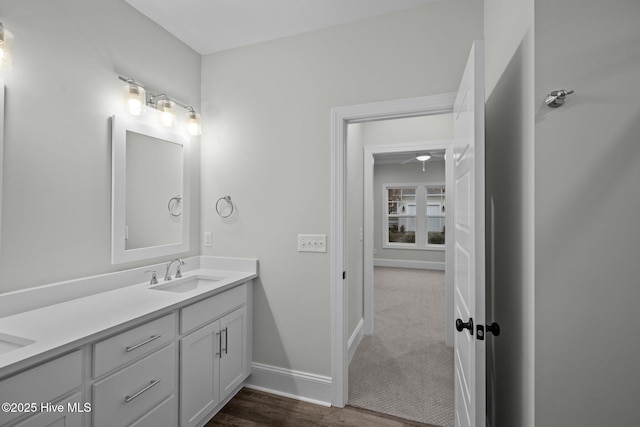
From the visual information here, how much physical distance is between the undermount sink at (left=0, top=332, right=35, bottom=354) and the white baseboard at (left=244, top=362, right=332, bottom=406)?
1475 millimetres

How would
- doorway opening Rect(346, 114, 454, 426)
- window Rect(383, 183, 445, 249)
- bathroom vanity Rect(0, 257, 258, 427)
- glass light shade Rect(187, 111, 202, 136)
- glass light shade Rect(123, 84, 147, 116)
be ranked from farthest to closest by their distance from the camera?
window Rect(383, 183, 445, 249) < glass light shade Rect(187, 111, 202, 136) < doorway opening Rect(346, 114, 454, 426) < glass light shade Rect(123, 84, 147, 116) < bathroom vanity Rect(0, 257, 258, 427)

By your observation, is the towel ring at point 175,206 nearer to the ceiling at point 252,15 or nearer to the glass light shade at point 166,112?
the glass light shade at point 166,112

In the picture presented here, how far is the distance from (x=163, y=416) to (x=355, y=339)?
6.06 ft

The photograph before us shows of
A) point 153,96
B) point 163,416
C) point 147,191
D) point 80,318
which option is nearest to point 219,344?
point 163,416

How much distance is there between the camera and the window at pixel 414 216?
7176mm

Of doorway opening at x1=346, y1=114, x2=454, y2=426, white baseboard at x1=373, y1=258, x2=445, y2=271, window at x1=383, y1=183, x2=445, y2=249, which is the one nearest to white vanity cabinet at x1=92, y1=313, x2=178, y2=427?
doorway opening at x1=346, y1=114, x2=454, y2=426

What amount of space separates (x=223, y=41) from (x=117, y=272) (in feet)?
5.97

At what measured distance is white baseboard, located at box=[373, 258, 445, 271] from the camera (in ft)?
22.8

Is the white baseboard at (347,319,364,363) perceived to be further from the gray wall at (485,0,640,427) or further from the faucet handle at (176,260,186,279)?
the gray wall at (485,0,640,427)

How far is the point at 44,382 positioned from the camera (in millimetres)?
1042

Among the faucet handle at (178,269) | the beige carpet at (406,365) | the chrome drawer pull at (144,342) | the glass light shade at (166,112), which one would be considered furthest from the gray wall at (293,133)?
the chrome drawer pull at (144,342)

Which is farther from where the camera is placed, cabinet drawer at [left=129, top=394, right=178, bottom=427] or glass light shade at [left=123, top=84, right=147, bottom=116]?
glass light shade at [left=123, top=84, right=147, bottom=116]

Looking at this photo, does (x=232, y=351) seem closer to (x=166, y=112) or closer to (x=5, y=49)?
(x=166, y=112)

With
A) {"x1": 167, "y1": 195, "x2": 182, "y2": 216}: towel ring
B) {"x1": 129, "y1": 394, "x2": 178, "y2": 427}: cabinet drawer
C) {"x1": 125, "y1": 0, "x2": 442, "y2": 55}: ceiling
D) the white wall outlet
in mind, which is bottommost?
{"x1": 129, "y1": 394, "x2": 178, "y2": 427}: cabinet drawer
